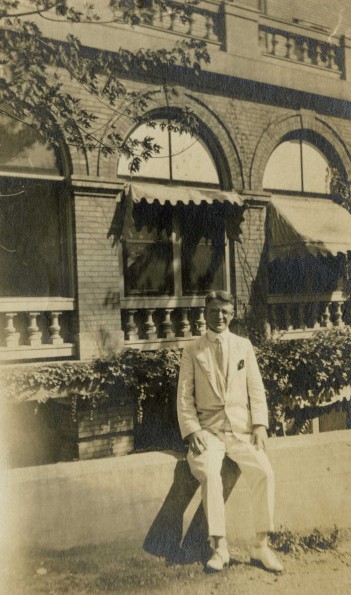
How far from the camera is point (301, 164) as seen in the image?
10875mm

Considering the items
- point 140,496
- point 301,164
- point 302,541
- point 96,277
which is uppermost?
point 301,164

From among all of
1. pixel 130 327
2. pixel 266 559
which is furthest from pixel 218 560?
pixel 130 327

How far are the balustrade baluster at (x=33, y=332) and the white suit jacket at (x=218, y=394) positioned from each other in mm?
3767

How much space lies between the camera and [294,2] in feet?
34.9

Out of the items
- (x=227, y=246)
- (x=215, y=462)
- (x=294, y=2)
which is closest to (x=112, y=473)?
(x=215, y=462)

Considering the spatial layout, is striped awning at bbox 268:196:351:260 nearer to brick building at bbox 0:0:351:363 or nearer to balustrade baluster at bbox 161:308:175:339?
brick building at bbox 0:0:351:363

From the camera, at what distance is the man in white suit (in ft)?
13.0

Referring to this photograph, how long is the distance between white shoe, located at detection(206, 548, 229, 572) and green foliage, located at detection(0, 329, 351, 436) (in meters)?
3.93

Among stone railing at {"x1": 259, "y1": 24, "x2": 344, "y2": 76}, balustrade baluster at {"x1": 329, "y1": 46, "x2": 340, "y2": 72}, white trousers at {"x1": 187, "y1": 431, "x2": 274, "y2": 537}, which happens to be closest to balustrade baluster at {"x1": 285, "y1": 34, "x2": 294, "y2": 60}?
stone railing at {"x1": 259, "y1": 24, "x2": 344, "y2": 76}

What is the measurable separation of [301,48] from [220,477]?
880 centimetres

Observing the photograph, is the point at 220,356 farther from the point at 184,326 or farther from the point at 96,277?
the point at 184,326

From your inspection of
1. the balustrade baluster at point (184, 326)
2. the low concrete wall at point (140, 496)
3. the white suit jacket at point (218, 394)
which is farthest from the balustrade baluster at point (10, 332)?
the white suit jacket at point (218, 394)

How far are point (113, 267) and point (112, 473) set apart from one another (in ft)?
15.1

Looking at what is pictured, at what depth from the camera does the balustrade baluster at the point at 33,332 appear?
7.68 m
